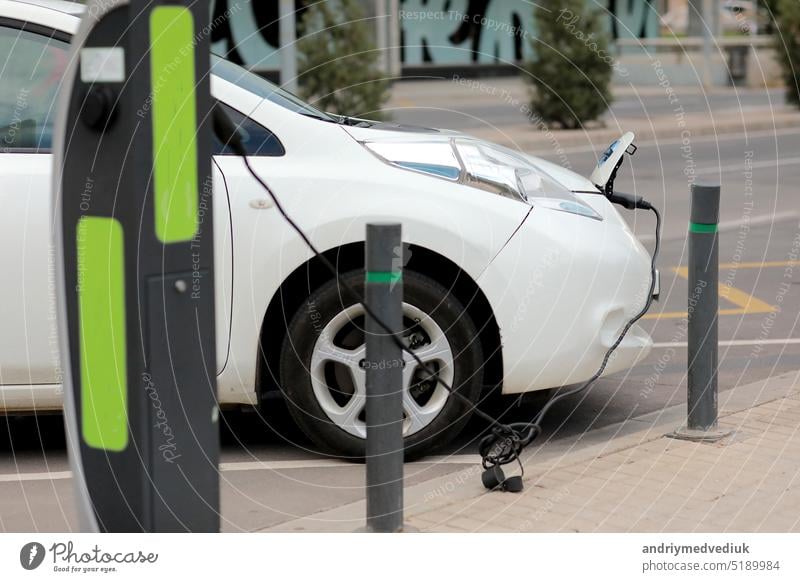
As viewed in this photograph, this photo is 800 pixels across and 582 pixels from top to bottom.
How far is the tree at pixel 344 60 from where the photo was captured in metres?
18.1

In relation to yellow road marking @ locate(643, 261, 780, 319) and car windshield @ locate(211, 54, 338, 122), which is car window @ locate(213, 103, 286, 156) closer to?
car windshield @ locate(211, 54, 338, 122)

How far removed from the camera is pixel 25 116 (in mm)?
4891

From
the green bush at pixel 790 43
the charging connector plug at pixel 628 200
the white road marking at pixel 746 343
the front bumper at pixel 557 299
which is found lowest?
the white road marking at pixel 746 343

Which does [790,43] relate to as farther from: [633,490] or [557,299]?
[633,490]

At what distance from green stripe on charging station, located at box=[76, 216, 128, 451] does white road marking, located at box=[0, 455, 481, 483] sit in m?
2.08

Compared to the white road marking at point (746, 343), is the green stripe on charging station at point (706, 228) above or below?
above

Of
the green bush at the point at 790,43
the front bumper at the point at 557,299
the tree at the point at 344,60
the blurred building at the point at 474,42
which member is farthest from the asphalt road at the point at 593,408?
the blurred building at the point at 474,42

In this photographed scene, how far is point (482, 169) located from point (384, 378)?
1.42 meters

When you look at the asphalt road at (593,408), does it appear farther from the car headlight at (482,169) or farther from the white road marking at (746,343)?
the car headlight at (482,169)

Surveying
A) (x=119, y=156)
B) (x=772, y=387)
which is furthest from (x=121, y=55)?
(x=772, y=387)

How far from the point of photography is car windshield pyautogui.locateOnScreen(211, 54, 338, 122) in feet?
16.6

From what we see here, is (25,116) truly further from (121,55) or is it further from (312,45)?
(312,45)

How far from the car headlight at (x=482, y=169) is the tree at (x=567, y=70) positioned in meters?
14.8

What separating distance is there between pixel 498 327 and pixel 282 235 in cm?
86
